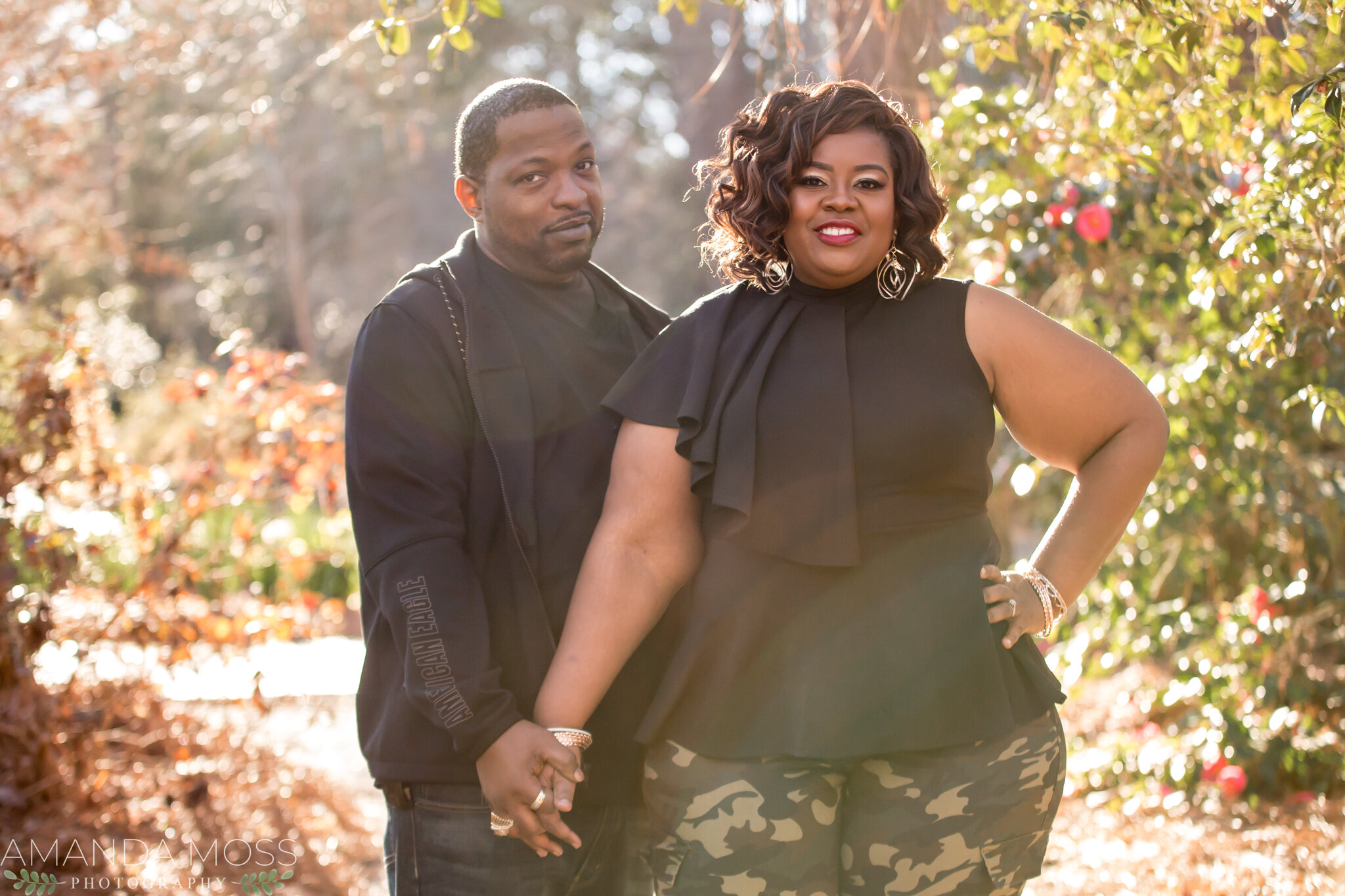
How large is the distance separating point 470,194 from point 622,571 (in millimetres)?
901

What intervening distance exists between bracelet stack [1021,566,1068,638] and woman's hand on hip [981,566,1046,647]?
1 centimetres

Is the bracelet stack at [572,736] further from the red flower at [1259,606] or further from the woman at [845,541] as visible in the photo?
the red flower at [1259,606]

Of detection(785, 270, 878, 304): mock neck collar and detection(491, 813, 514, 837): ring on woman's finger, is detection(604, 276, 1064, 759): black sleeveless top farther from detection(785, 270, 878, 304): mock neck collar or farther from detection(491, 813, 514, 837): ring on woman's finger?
detection(491, 813, 514, 837): ring on woman's finger

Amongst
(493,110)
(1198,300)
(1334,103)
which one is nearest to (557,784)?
(493,110)

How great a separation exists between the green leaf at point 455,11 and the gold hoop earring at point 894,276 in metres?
0.99

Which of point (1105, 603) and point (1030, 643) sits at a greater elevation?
point (1030, 643)

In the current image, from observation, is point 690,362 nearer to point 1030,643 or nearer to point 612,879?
point 1030,643

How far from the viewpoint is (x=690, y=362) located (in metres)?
2.16

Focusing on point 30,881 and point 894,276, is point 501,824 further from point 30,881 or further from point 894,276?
point 30,881

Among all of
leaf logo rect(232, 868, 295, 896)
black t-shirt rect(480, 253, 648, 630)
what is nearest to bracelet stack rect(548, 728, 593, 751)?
black t-shirt rect(480, 253, 648, 630)

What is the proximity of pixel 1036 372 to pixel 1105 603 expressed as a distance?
9.90 ft

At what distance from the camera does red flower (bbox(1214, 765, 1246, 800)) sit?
3979mm

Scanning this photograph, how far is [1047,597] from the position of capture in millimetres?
2102

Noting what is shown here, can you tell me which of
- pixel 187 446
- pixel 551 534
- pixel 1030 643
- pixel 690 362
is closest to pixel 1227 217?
pixel 1030 643
